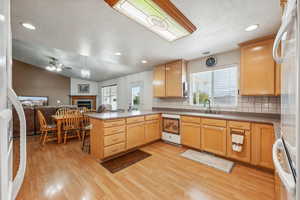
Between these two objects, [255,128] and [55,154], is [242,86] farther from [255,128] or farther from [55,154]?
[55,154]

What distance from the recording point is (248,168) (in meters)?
2.06

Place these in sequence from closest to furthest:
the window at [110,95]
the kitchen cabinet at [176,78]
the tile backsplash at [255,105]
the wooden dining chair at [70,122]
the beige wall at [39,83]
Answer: the tile backsplash at [255,105]
the wooden dining chair at [70,122]
the kitchen cabinet at [176,78]
the beige wall at [39,83]
the window at [110,95]

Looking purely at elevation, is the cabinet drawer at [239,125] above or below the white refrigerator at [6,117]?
below

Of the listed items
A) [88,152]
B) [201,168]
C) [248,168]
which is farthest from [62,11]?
[248,168]

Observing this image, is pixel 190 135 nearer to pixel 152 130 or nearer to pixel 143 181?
pixel 152 130

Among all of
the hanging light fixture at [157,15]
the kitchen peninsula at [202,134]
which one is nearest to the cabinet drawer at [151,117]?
the kitchen peninsula at [202,134]

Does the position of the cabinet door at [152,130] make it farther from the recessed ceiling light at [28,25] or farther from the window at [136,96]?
the recessed ceiling light at [28,25]

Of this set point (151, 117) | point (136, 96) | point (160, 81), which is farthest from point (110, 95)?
point (151, 117)

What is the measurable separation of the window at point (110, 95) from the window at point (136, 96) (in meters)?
1.75

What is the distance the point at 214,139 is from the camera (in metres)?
2.43

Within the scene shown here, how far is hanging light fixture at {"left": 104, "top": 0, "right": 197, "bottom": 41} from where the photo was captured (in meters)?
1.35

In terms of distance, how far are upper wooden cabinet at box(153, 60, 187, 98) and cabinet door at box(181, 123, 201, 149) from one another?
35.4 inches

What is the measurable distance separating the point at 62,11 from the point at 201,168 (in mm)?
3207

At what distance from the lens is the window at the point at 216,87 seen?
108 inches
